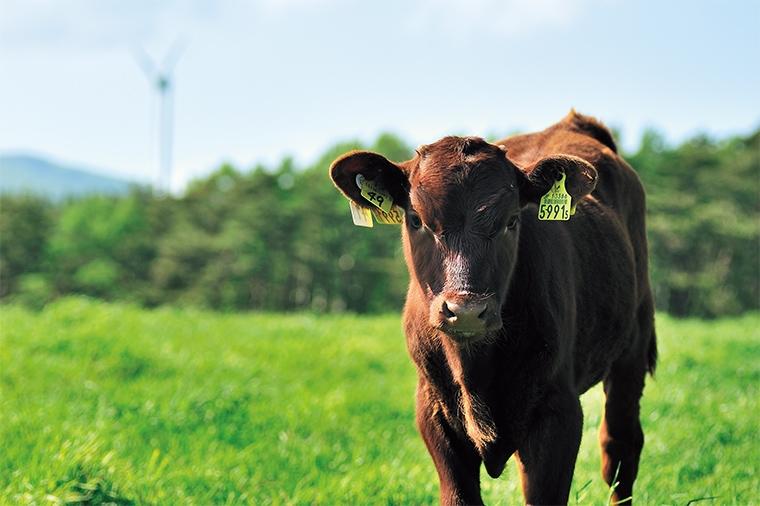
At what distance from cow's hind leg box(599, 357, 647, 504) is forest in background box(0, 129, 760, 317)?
49.2m

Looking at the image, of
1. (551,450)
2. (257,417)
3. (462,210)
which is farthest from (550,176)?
(257,417)

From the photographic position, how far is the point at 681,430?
27.3ft

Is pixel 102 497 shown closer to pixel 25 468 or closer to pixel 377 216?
pixel 25 468

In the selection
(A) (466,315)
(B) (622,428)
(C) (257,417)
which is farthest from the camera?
(C) (257,417)

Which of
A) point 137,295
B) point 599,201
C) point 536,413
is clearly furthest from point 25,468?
point 137,295

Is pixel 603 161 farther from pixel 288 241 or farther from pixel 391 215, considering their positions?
pixel 288 241

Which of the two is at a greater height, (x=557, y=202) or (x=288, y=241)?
(x=557, y=202)

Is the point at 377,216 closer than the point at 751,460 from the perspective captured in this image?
Yes

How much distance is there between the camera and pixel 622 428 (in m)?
6.00

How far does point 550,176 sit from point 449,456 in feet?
4.95

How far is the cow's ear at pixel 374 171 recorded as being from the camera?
4535 millimetres

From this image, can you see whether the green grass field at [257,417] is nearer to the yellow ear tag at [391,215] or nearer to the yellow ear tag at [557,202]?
the yellow ear tag at [557,202]

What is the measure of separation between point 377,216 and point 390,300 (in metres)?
67.3

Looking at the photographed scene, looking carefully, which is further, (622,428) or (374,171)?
(622,428)
